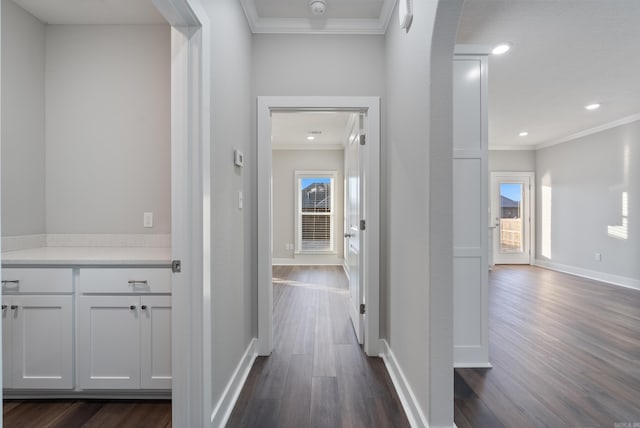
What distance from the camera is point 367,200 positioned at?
2.66 metres

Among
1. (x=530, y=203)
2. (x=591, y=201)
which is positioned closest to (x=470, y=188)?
(x=591, y=201)

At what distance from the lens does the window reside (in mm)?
6957

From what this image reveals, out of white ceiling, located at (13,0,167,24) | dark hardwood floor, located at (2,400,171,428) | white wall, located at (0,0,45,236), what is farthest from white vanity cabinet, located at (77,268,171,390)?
white ceiling, located at (13,0,167,24)

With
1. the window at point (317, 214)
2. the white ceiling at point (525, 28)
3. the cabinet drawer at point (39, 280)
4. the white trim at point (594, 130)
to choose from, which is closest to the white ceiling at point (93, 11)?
the white ceiling at point (525, 28)

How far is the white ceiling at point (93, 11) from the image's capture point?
2201 mm

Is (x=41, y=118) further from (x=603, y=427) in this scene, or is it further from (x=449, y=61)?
(x=603, y=427)

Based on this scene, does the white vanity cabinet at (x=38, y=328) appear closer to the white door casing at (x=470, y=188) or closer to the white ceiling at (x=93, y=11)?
the white ceiling at (x=93, y=11)

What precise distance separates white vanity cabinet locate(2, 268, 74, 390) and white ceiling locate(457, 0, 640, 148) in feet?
11.2

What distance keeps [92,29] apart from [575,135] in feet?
24.5

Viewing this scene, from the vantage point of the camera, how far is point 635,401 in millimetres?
2059

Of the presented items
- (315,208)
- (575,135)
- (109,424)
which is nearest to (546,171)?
(575,135)

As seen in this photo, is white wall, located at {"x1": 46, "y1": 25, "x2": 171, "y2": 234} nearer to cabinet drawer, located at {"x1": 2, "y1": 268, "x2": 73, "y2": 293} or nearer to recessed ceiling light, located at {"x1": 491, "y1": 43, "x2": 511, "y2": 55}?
cabinet drawer, located at {"x1": 2, "y1": 268, "x2": 73, "y2": 293}

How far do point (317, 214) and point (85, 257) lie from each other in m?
5.18

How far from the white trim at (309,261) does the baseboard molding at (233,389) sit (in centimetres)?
426
